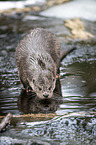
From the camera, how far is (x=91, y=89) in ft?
12.6

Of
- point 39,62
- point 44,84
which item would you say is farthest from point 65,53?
point 44,84

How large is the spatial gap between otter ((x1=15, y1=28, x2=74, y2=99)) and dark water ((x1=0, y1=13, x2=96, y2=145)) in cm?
27

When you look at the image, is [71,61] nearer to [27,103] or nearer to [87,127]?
[27,103]

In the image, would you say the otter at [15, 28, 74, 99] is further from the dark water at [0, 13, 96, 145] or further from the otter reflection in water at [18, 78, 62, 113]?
the dark water at [0, 13, 96, 145]

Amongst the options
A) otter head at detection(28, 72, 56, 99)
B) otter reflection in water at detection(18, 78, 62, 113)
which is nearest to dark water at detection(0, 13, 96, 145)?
otter reflection in water at detection(18, 78, 62, 113)

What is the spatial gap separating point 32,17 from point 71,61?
448cm

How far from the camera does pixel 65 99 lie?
355 cm

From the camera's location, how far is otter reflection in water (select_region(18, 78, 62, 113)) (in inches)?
131

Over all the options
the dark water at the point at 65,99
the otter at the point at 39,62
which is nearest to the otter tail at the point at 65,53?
the dark water at the point at 65,99

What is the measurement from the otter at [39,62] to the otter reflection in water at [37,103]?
14 centimetres

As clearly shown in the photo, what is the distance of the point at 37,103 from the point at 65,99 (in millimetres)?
399

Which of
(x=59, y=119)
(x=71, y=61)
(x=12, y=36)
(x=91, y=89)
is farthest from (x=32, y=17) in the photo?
(x=59, y=119)

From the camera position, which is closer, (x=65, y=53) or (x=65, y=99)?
(x=65, y=99)

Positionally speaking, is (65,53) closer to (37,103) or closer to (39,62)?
(39,62)
